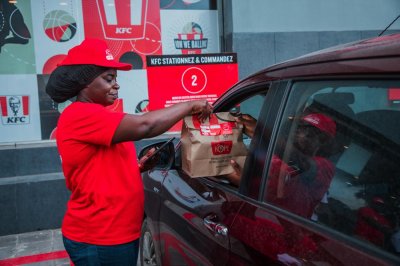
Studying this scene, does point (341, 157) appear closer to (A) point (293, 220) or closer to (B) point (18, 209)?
(A) point (293, 220)

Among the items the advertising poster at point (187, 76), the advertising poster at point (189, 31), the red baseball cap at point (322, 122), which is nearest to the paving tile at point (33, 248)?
the advertising poster at point (187, 76)

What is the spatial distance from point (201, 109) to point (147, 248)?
169 cm

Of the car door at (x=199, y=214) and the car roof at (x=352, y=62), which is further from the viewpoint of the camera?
the car door at (x=199, y=214)

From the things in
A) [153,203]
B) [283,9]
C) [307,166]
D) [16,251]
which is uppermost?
[283,9]

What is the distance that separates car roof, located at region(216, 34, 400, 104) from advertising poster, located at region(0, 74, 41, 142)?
4483 millimetres

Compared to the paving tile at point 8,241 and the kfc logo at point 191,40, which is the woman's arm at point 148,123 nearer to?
the paving tile at point 8,241

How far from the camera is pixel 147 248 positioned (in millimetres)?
3486

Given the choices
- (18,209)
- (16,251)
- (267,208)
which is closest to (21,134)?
(18,209)

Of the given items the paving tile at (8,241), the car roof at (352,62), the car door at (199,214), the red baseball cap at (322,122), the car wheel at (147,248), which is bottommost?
the paving tile at (8,241)

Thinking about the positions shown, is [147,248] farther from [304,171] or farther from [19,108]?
[19,108]

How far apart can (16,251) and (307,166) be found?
4106 millimetres

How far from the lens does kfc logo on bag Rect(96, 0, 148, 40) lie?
5.96 metres

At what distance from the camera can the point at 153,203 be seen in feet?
10.6

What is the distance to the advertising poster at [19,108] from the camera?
563 cm
